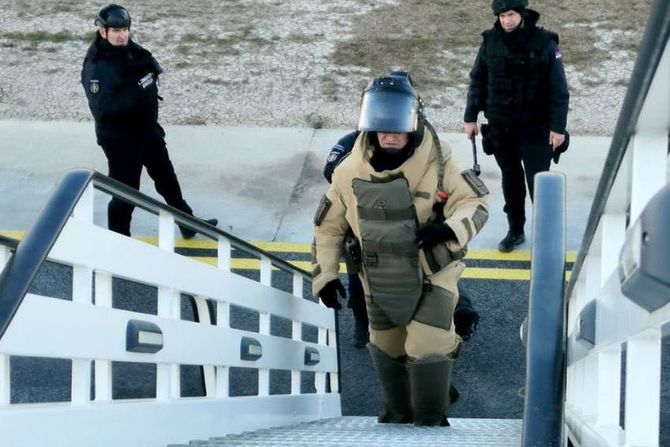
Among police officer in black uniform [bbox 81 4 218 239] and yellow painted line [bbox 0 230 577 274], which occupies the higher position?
police officer in black uniform [bbox 81 4 218 239]

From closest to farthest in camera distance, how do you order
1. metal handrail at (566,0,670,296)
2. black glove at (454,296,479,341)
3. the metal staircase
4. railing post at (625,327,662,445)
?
metal handrail at (566,0,670,296) < the metal staircase < railing post at (625,327,662,445) < black glove at (454,296,479,341)

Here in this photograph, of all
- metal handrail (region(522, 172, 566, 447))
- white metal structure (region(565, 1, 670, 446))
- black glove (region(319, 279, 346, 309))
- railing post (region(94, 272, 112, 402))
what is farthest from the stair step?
metal handrail (region(522, 172, 566, 447))

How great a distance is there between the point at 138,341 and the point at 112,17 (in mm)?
3837

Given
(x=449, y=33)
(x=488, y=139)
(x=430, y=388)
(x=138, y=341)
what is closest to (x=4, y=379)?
(x=138, y=341)

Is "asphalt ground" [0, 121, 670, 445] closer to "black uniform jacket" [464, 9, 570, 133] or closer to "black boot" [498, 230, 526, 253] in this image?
"black boot" [498, 230, 526, 253]

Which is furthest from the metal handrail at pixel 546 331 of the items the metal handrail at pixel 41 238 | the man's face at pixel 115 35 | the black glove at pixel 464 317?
the man's face at pixel 115 35

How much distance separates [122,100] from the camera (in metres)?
7.52

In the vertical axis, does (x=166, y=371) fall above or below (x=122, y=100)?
below

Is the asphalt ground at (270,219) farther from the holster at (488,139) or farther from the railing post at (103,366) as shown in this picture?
the railing post at (103,366)

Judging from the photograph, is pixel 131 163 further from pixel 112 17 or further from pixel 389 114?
pixel 389 114

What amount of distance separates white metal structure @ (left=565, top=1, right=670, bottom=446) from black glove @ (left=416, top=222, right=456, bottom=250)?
1.43 metres

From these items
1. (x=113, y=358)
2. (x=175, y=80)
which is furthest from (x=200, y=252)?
(x=113, y=358)

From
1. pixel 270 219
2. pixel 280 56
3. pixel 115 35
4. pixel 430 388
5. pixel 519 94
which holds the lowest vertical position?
pixel 430 388

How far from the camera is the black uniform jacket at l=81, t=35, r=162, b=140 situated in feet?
24.4
